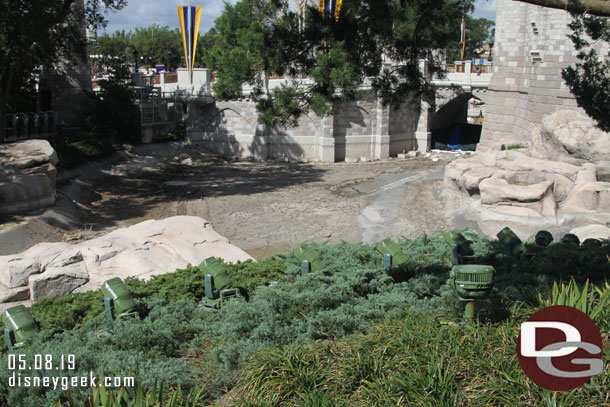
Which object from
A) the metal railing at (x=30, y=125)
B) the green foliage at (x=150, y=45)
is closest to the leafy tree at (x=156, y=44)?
the green foliage at (x=150, y=45)

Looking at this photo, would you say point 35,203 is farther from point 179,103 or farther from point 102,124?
point 179,103

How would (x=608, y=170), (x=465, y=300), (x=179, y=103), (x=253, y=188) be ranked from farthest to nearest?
(x=179, y=103)
(x=253, y=188)
(x=608, y=170)
(x=465, y=300)

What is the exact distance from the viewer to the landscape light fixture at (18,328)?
632cm

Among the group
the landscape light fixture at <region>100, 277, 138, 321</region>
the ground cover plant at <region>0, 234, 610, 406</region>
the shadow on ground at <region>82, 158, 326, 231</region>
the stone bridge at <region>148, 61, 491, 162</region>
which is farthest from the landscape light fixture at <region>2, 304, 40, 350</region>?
the stone bridge at <region>148, 61, 491, 162</region>

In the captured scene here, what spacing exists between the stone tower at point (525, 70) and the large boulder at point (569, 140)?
485 cm

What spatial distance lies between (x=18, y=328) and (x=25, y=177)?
11.9 m

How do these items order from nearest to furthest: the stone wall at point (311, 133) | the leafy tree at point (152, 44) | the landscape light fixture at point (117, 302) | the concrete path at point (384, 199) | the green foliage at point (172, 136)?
the landscape light fixture at point (117, 302), the concrete path at point (384, 199), the stone wall at point (311, 133), the green foliage at point (172, 136), the leafy tree at point (152, 44)

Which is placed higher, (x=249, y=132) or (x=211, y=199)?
(x=249, y=132)

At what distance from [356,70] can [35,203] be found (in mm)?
11713

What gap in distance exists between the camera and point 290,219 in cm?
1856

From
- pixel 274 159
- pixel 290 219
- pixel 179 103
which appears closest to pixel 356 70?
pixel 290 219

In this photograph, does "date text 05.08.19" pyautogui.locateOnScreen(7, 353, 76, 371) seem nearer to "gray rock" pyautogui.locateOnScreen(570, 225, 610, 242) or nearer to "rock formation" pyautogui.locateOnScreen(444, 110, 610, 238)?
"gray rock" pyautogui.locateOnScreen(570, 225, 610, 242)

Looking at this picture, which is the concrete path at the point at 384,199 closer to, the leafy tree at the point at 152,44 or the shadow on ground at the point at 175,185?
the shadow on ground at the point at 175,185

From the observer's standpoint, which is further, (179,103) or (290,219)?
(179,103)
